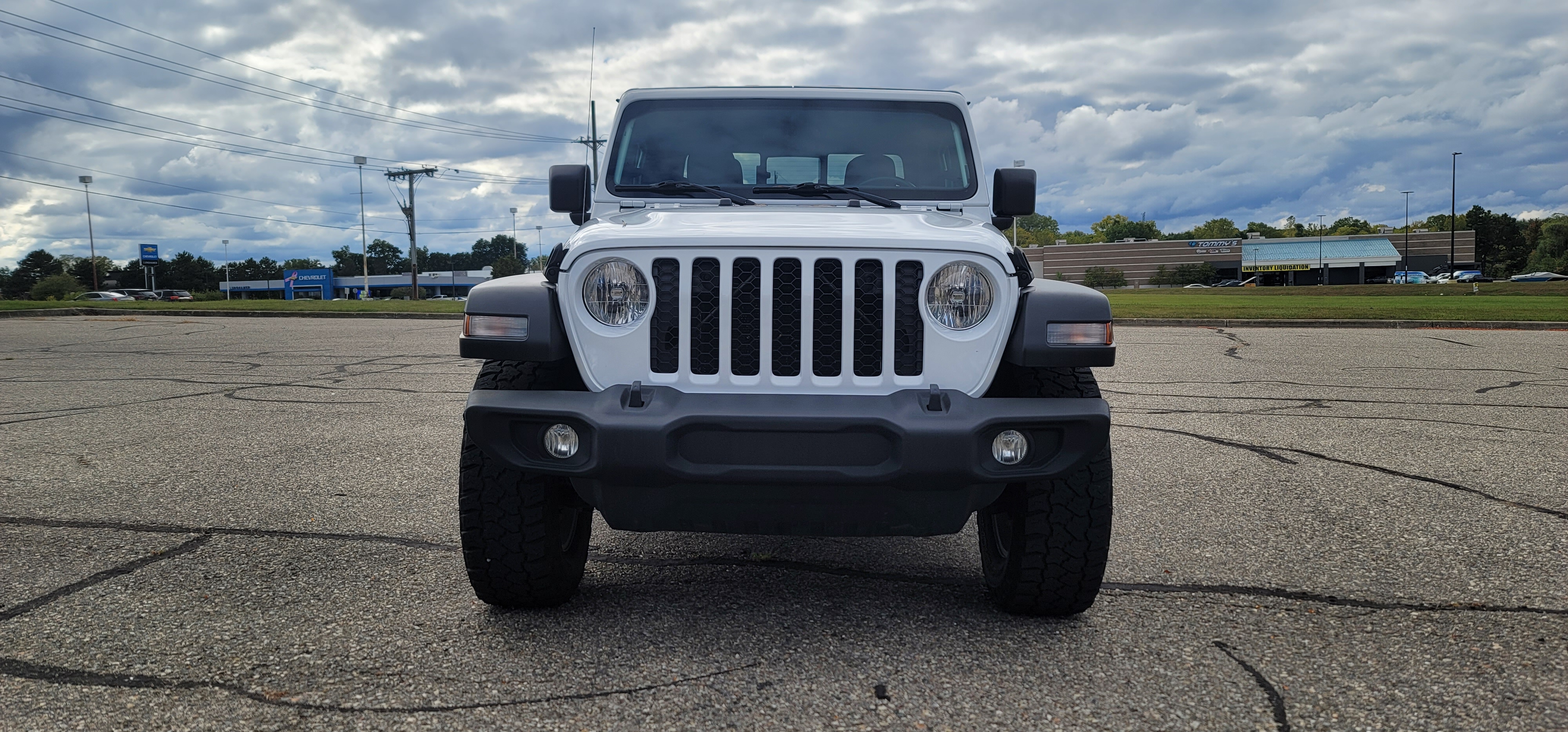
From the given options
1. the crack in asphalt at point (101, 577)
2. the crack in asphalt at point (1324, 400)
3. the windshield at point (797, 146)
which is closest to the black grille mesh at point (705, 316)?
the windshield at point (797, 146)

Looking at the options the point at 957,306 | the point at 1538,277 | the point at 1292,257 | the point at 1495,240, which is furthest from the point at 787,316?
the point at 1495,240

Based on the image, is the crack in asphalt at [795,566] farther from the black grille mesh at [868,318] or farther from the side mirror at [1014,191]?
the side mirror at [1014,191]

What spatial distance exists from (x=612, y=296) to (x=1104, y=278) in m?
107

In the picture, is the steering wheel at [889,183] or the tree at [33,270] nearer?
the steering wheel at [889,183]

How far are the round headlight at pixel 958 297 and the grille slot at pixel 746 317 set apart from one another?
0.51 meters

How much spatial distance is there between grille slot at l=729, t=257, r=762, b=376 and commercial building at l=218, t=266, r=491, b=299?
363ft

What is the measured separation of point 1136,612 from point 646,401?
1.81 meters

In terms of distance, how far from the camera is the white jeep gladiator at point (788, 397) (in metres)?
2.71

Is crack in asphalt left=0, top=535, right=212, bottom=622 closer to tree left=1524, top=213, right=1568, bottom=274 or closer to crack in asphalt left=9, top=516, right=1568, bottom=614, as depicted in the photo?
crack in asphalt left=9, top=516, right=1568, bottom=614

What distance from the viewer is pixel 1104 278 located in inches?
4112

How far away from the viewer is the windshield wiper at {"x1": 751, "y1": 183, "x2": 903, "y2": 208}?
13.4 ft

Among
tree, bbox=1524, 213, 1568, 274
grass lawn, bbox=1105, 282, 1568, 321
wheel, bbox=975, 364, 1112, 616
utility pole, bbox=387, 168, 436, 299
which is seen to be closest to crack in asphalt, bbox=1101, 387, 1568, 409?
grass lawn, bbox=1105, 282, 1568, 321

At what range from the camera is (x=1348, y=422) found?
746 cm

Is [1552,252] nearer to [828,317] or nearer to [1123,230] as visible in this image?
[1123,230]
